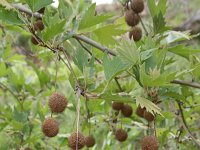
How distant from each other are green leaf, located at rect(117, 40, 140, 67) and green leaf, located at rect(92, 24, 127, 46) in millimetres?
256

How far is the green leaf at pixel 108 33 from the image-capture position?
62.2 inches

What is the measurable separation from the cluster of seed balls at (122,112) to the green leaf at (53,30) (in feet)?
1.91

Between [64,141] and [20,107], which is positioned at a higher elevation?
[20,107]

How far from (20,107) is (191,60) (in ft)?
2.99

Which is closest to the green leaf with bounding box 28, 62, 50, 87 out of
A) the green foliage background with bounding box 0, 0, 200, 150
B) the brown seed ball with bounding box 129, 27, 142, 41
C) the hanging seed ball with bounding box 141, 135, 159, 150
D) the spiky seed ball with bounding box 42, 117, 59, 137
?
the green foliage background with bounding box 0, 0, 200, 150

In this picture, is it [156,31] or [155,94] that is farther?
[156,31]

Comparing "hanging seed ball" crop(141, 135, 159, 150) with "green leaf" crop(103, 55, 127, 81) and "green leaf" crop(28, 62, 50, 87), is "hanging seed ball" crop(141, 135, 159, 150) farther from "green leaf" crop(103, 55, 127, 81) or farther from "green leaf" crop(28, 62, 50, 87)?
"green leaf" crop(28, 62, 50, 87)

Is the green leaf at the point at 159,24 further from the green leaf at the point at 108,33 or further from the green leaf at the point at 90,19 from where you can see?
the green leaf at the point at 90,19

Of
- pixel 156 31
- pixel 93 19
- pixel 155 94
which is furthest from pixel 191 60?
pixel 93 19

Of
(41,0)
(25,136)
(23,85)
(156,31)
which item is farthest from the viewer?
(23,85)

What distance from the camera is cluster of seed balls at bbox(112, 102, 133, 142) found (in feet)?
6.06

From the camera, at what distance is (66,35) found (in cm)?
148

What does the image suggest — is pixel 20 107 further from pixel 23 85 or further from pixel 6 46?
pixel 6 46

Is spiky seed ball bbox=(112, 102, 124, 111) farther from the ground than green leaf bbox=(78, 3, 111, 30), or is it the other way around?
green leaf bbox=(78, 3, 111, 30)
